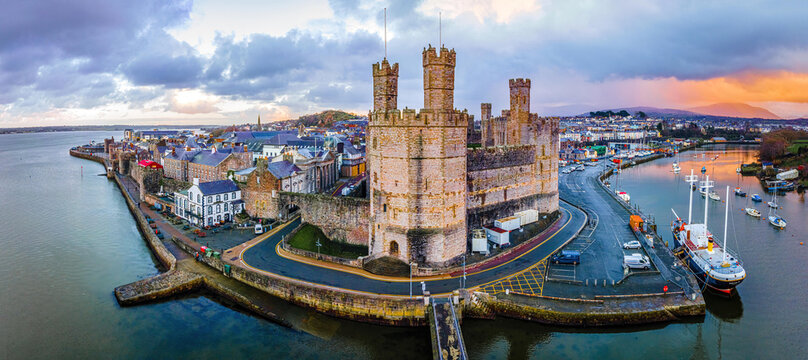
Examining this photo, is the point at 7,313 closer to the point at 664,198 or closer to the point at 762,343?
the point at 762,343

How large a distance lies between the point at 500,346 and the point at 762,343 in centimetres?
1172

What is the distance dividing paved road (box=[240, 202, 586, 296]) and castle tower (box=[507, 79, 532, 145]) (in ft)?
29.0

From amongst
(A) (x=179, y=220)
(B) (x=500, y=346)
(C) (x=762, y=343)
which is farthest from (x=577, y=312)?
(A) (x=179, y=220)

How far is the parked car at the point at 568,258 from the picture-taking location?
1003 inches

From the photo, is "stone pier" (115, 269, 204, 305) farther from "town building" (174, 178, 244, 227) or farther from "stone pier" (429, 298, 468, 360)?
"stone pier" (429, 298, 468, 360)

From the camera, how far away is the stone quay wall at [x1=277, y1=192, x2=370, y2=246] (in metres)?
28.1

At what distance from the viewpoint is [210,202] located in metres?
35.0

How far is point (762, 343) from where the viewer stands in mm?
20031

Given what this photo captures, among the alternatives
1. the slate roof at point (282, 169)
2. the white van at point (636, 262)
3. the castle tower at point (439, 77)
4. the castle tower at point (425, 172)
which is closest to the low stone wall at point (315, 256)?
the castle tower at point (425, 172)

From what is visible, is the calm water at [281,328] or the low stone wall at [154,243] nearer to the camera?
the calm water at [281,328]

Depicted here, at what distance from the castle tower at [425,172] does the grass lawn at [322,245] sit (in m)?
3.13

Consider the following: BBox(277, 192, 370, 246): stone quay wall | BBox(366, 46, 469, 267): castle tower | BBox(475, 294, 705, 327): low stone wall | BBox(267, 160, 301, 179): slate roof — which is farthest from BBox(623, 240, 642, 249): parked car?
BBox(267, 160, 301, 179): slate roof

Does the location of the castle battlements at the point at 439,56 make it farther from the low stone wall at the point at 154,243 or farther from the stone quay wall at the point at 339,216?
the low stone wall at the point at 154,243

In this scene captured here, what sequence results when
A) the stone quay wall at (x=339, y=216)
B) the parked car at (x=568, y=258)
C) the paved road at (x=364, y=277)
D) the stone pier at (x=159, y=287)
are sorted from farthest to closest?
the stone quay wall at (x=339, y=216)
the parked car at (x=568, y=258)
the stone pier at (x=159, y=287)
the paved road at (x=364, y=277)
